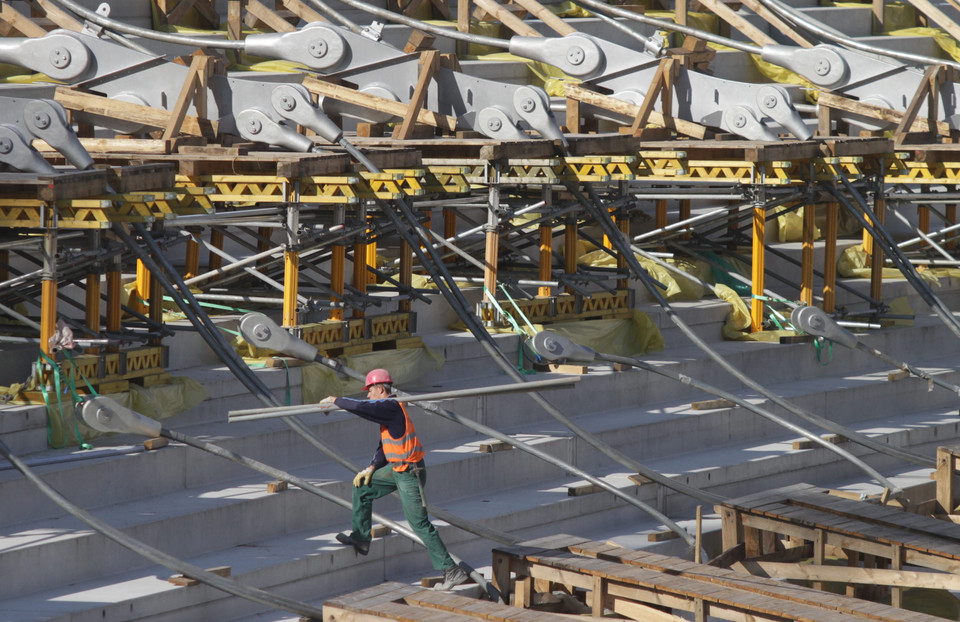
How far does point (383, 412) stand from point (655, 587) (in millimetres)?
1978

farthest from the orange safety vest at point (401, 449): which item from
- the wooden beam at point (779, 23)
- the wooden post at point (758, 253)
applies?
the wooden beam at point (779, 23)

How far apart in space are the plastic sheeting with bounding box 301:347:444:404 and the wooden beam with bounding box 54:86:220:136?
2.39 m

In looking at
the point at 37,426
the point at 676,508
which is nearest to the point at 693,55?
the point at 676,508

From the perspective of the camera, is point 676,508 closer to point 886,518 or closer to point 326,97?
point 886,518

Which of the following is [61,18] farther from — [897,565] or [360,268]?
[897,565]

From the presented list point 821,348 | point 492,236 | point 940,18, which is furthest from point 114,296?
point 940,18

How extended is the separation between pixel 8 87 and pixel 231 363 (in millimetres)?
6076

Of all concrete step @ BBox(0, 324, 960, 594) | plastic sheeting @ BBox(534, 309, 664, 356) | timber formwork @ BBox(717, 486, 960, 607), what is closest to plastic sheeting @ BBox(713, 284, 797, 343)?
concrete step @ BBox(0, 324, 960, 594)

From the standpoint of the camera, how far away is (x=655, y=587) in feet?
31.0

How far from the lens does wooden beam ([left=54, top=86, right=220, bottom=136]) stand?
14055 millimetres

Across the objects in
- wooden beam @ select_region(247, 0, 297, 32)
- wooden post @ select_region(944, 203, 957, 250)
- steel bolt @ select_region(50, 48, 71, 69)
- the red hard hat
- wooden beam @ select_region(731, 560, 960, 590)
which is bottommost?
wooden beam @ select_region(731, 560, 960, 590)

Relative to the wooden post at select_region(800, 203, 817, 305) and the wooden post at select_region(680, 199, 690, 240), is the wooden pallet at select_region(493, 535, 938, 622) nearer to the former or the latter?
the wooden post at select_region(800, 203, 817, 305)

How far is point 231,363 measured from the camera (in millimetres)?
11766

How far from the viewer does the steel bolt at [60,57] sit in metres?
14.2
